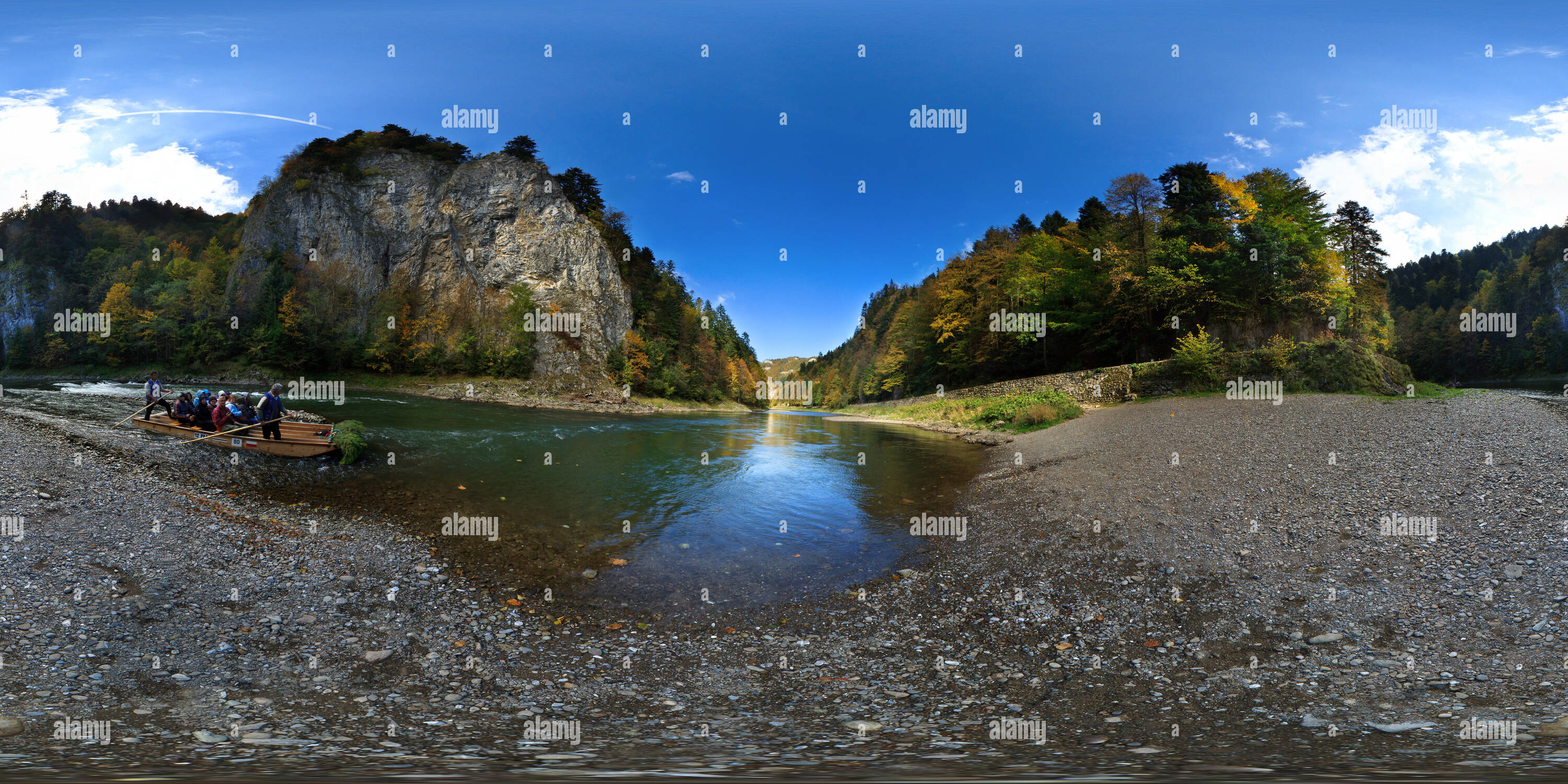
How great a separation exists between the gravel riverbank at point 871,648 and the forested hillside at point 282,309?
58891mm

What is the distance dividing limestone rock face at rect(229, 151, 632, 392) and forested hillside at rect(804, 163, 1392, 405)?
44538 mm

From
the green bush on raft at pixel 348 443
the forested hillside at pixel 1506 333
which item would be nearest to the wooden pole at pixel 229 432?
the green bush on raft at pixel 348 443

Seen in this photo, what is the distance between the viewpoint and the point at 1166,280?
32750 mm

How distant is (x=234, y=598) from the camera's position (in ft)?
23.7

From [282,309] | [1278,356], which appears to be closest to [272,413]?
[1278,356]

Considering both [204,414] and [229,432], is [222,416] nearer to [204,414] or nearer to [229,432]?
[229,432]

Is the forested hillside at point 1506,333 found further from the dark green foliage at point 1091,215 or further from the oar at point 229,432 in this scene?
the oar at point 229,432

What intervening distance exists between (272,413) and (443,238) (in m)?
63.2

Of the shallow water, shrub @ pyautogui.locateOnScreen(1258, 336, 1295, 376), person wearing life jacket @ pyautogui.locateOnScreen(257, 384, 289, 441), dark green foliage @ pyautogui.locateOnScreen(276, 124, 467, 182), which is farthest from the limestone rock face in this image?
shrub @ pyautogui.locateOnScreen(1258, 336, 1295, 376)

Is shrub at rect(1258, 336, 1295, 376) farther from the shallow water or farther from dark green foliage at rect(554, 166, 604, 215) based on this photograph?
dark green foliage at rect(554, 166, 604, 215)

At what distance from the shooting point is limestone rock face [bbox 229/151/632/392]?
222 feet

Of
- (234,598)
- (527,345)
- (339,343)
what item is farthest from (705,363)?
(234,598)

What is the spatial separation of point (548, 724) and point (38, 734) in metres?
3.84

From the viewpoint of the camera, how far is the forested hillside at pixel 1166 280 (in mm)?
32500
